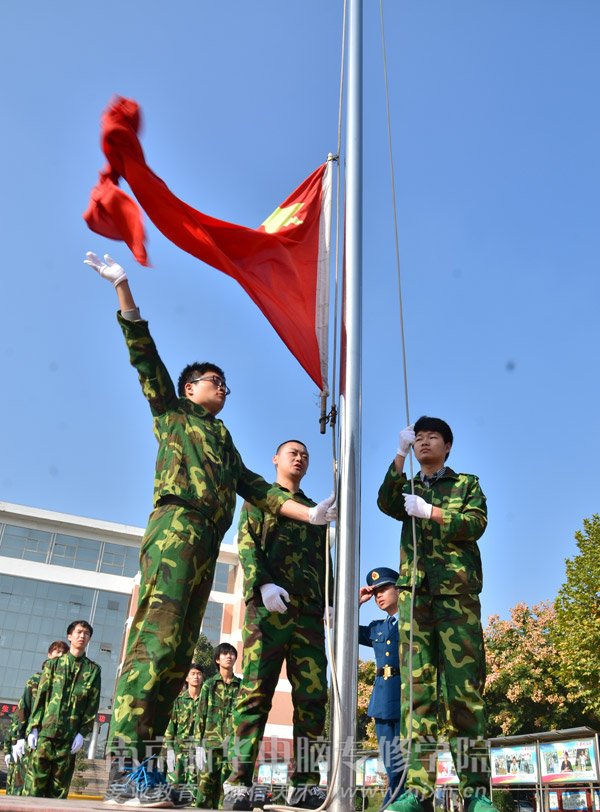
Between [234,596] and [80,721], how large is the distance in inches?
1320

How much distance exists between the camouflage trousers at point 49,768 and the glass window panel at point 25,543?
3714cm

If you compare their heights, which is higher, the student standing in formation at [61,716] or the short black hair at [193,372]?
the short black hair at [193,372]

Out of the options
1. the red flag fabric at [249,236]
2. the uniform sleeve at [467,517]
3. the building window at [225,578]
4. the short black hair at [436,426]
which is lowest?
the uniform sleeve at [467,517]

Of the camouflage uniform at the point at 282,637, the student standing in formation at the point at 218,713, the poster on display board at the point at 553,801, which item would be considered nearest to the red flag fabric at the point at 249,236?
the camouflage uniform at the point at 282,637

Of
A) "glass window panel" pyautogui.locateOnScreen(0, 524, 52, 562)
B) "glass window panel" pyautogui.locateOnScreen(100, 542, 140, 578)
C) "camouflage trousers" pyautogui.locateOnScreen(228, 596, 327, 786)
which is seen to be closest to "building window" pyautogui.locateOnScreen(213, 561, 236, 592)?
"glass window panel" pyautogui.locateOnScreen(100, 542, 140, 578)

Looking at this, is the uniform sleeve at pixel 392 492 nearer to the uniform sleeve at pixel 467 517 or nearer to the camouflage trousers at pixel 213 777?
the uniform sleeve at pixel 467 517

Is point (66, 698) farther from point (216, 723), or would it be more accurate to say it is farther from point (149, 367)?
point (149, 367)

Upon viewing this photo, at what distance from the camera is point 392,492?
136 inches

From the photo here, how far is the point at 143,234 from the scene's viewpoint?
11.8 feet

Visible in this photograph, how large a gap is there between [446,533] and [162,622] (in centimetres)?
139

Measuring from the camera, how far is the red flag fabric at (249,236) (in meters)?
3.61

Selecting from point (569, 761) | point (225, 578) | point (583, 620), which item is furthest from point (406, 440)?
point (225, 578)

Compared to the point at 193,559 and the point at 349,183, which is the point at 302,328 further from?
the point at 193,559

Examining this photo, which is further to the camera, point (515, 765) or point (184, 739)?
point (515, 765)
